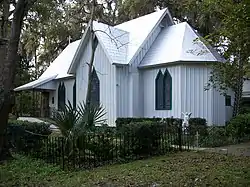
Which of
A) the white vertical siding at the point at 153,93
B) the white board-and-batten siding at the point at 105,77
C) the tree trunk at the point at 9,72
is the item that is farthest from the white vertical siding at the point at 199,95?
the tree trunk at the point at 9,72

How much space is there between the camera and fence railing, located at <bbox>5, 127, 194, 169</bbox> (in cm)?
1084

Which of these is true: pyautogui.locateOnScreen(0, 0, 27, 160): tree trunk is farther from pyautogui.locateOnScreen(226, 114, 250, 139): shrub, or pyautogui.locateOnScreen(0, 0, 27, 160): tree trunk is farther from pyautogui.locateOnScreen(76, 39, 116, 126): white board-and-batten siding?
pyautogui.locateOnScreen(76, 39, 116, 126): white board-and-batten siding

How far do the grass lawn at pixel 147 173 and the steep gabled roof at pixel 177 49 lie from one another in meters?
10.5

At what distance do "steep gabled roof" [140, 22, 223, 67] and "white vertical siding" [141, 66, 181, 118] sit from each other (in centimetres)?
66

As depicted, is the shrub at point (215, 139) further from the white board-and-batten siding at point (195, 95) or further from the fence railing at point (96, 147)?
the white board-and-batten siding at point (195, 95)

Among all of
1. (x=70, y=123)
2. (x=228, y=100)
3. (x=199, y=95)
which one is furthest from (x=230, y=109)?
(x=70, y=123)

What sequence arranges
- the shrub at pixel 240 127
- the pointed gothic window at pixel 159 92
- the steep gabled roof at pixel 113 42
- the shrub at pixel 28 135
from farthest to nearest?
the steep gabled roof at pixel 113 42 → the pointed gothic window at pixel 159 92 → the shrub at pixel 240 127 → the shrub at pixel 28 135

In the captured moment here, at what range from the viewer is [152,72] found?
23.2 metres

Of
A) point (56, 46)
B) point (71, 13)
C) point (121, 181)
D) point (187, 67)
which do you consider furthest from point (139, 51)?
point (56, 46)

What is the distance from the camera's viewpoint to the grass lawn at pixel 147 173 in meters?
8.45

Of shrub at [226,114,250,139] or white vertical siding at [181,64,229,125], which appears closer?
shrub at [226,114,250,139]

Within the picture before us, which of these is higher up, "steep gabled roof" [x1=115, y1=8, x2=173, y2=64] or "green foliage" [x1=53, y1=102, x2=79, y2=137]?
"steep gabled roof" [x1=115, y1=8, x2=173, y2=64]

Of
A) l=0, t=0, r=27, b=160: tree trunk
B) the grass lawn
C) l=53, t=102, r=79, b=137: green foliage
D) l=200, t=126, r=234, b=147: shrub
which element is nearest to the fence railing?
l=53, t=102, r=79, b=137: green foliage

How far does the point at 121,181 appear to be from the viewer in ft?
28.3
